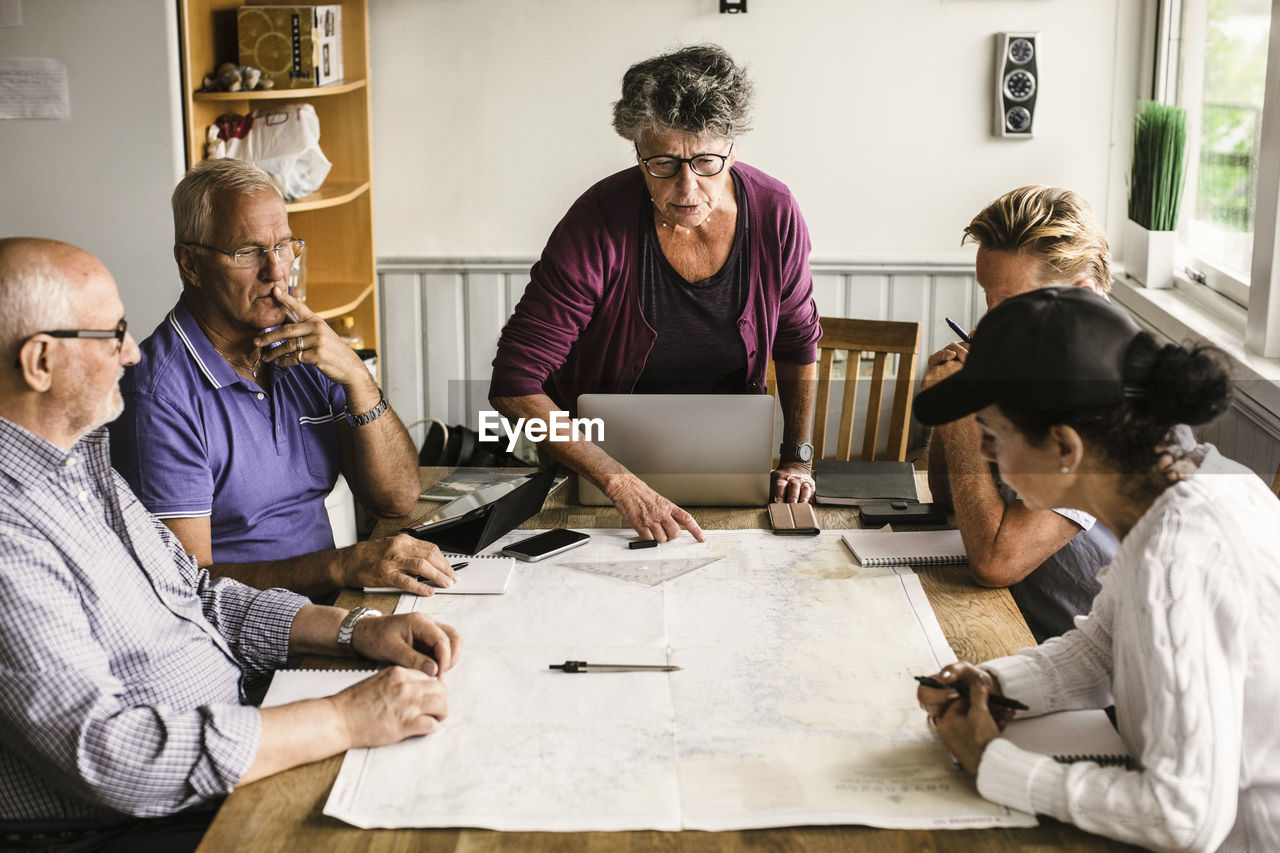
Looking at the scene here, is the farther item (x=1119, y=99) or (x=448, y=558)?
(x=1119, y=99)

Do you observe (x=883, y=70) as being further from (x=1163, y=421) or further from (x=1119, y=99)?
(x=1163, y=421)

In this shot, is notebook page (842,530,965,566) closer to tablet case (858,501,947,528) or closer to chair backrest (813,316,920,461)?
tablet case (858,501,947,528)

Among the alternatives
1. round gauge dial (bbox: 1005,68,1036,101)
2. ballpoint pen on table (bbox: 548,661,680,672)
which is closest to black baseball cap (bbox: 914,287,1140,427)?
ballpoint pen on table (bbox: 548,661,680,672)

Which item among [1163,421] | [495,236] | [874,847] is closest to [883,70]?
[495,236]

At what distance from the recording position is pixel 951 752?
3.95ft

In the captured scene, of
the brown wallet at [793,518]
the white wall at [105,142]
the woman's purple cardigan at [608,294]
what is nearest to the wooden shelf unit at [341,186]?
the white wall at [105,142]

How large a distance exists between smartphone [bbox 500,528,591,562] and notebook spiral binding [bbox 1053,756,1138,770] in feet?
2.71

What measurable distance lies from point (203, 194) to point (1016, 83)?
252 centimetres

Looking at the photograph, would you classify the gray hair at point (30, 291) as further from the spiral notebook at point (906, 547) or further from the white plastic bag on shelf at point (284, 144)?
the white plastic bag on shelf at point (284, 144)

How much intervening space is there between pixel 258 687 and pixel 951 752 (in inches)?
35.7

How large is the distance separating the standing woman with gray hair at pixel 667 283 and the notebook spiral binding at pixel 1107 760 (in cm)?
90

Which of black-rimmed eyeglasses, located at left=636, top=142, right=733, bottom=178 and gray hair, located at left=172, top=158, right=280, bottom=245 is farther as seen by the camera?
black-rimmed eyeglasses, located at left=636, top=142, right=733, bottom=178

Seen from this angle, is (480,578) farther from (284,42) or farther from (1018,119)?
(1018,119)

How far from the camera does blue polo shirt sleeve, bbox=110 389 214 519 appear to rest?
169 centimetres
